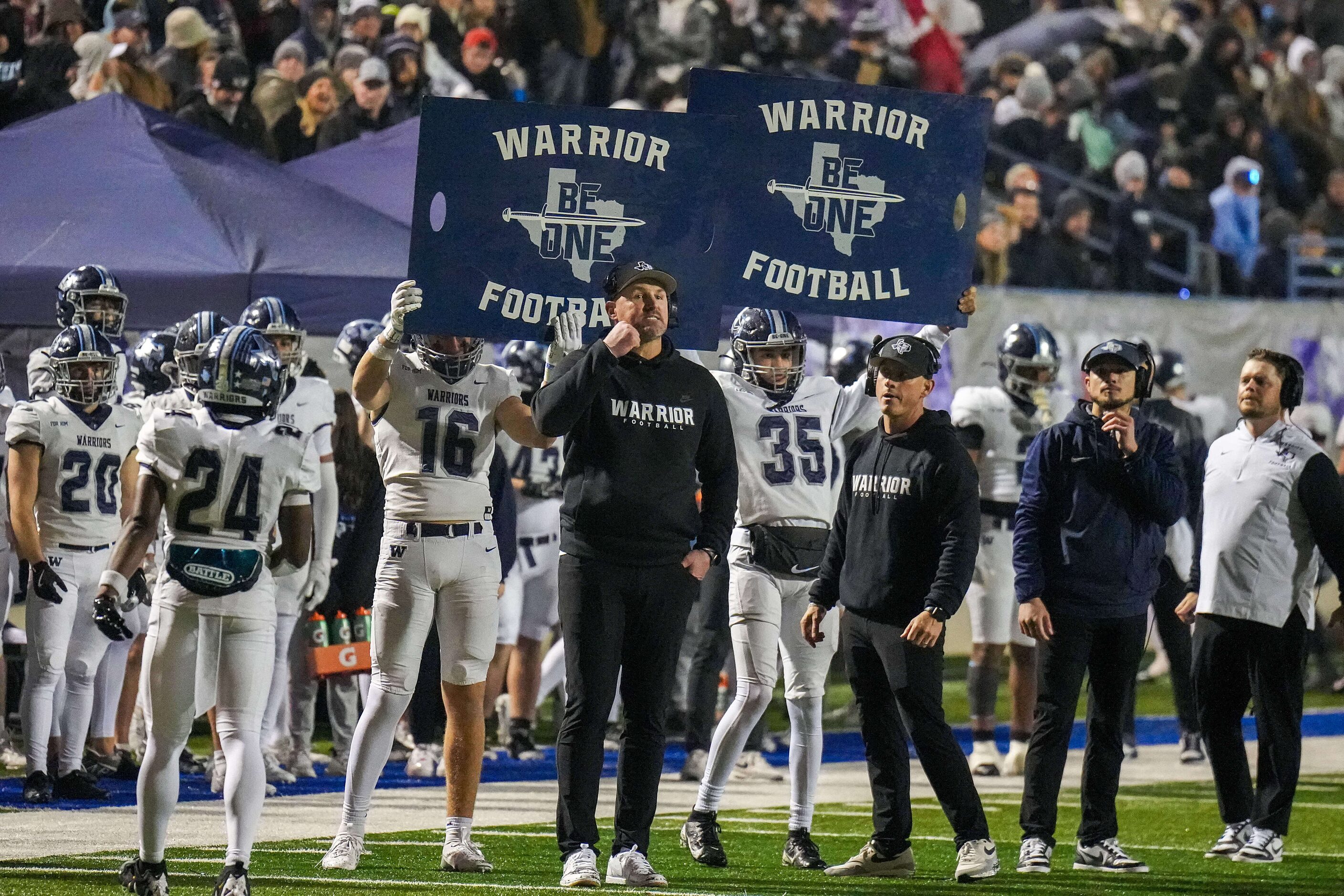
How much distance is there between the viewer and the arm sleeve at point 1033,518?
7.85 metres

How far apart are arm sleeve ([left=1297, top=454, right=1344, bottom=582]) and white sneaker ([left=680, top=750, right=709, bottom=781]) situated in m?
3.55

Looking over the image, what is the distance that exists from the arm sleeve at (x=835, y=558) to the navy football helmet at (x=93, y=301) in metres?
4.24

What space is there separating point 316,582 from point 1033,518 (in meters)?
3.45

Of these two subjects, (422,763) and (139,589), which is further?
(422,763)

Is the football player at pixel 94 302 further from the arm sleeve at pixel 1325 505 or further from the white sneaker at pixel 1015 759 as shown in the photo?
the arm sleeve at pixel 1325 505

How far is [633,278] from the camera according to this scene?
22.9 feet

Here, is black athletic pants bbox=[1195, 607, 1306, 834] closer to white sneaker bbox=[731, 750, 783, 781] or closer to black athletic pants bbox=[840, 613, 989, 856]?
black athletic pants bbox=[840, 613, 989, 856]

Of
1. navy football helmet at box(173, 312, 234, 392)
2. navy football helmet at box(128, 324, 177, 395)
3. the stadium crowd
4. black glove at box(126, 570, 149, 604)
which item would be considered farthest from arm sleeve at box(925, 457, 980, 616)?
the stadium crowd

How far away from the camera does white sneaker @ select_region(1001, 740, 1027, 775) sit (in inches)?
446

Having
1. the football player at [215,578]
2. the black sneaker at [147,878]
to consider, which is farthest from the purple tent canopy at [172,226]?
the black sneaker at [147,878]

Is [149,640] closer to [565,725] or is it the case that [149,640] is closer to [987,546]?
[565,725]

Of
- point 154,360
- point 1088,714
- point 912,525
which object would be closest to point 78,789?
point 154,360

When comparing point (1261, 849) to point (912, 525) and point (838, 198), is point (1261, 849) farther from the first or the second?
point (838, 198)

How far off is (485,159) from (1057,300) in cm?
927
